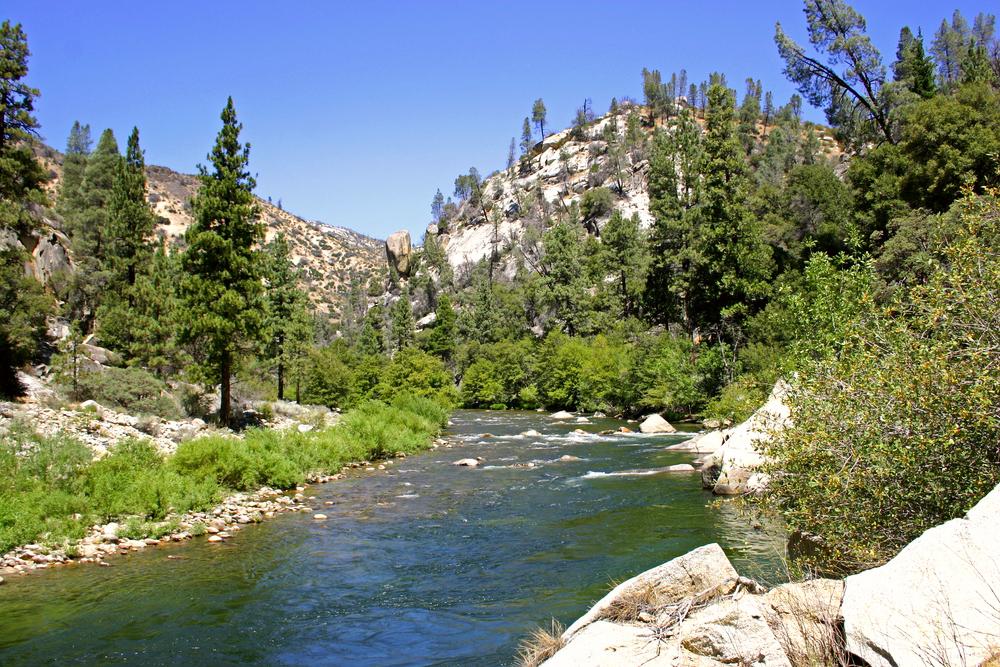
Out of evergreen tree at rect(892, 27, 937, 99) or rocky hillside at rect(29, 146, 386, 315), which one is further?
rocky hillside at rect(29, 146, 386, 315)

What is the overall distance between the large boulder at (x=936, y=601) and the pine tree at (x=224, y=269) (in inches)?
1181

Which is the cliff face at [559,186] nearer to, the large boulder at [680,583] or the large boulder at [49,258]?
the large boulder at [49,258]

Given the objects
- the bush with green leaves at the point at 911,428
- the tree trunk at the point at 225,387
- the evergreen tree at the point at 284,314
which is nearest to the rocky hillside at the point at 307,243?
the evergreen tree at the point at 284,314

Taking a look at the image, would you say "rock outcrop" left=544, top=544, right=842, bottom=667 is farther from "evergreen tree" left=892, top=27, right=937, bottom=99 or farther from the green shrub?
"evergreen tree" left=892, top=27, right=937, bottom=99

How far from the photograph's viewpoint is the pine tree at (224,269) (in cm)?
3114

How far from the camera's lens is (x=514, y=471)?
2567cm

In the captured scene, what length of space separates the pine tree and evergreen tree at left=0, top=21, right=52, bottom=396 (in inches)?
244

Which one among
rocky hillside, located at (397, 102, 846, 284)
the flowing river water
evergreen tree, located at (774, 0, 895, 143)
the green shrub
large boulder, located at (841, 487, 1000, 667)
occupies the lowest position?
the flowing river water

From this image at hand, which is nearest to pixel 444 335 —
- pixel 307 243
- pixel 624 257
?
pixel 624 257

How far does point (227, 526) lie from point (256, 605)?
5.86 m

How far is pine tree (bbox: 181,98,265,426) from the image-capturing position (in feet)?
102

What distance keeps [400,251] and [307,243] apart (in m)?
38.3

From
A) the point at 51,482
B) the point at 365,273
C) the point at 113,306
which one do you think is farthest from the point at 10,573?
the point at 365,273

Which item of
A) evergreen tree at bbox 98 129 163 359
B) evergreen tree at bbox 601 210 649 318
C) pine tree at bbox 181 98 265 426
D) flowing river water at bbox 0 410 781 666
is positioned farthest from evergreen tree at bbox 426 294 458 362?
flowing river water at bbox 0 410 781 666
